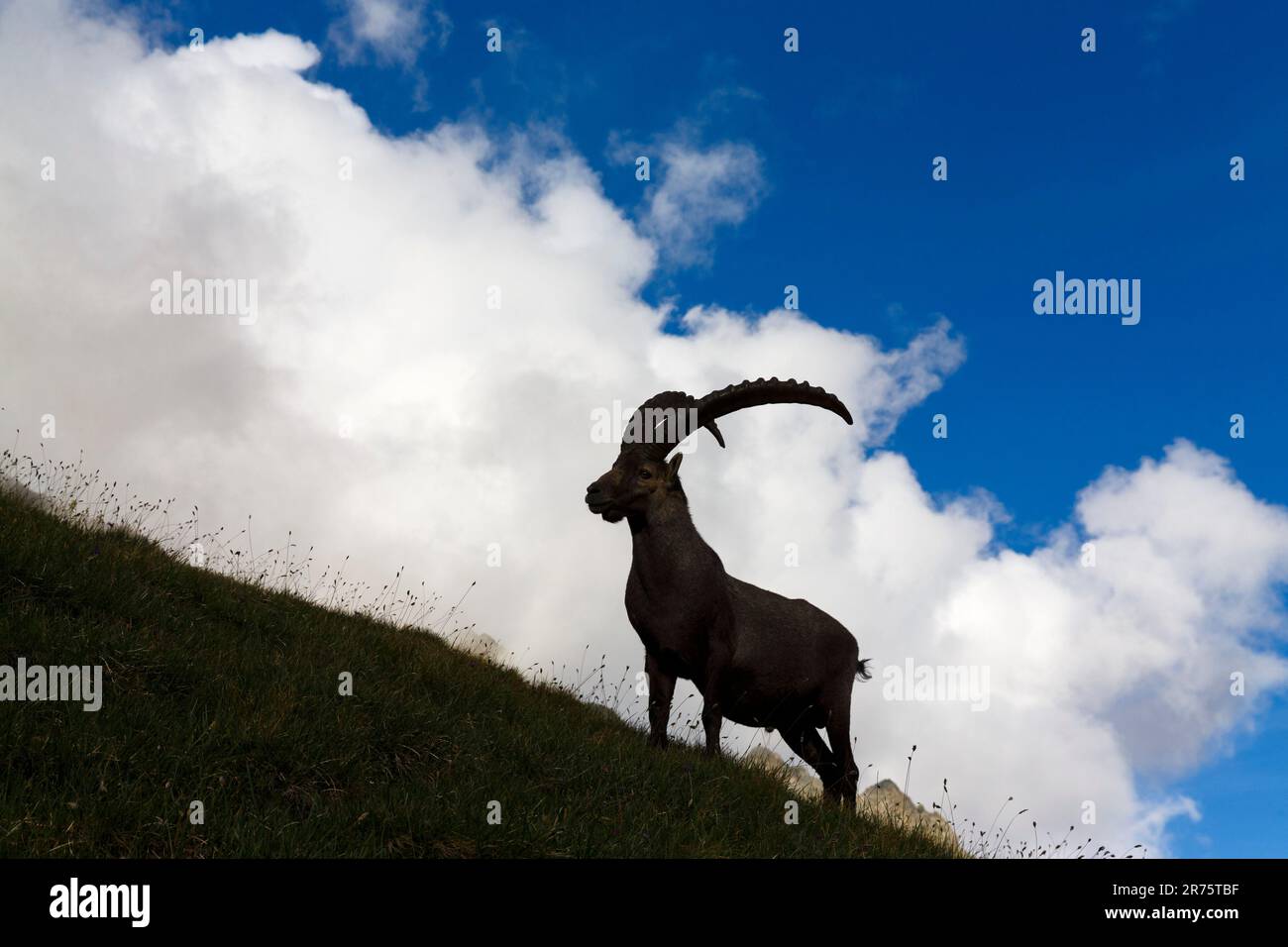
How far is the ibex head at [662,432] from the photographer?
8.93m

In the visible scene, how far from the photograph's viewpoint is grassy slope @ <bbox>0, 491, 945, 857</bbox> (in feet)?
18.1

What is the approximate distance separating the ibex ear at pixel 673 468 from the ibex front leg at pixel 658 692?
1756 mm

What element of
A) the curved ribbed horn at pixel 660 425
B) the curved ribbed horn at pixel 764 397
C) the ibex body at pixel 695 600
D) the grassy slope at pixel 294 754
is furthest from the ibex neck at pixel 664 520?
the grassy slope at pixel 294 754

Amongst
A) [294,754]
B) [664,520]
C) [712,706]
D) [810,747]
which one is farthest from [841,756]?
[294,754]

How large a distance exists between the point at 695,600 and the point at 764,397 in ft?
7.36

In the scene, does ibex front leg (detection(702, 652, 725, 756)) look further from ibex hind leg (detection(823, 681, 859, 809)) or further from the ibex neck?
ibex hind leg (detection(823, 681, 859, 809))

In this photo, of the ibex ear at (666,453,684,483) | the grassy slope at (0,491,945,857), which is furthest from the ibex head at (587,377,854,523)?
the grassy slope at (0,491,945,857)

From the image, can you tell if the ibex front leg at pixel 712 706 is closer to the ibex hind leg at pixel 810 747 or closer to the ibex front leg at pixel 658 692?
the ibex front leg at pixel 658 692

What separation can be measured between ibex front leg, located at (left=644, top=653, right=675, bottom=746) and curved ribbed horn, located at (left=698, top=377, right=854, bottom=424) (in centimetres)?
251

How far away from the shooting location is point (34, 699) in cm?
641

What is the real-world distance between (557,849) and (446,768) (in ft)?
5.00

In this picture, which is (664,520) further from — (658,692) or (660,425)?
(658,692)
